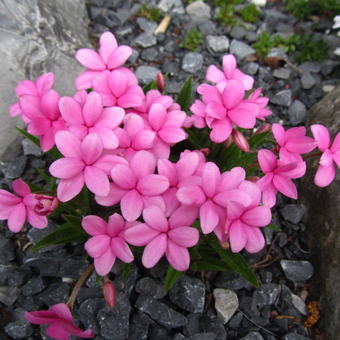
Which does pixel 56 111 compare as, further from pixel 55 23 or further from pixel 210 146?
pixel 55 23

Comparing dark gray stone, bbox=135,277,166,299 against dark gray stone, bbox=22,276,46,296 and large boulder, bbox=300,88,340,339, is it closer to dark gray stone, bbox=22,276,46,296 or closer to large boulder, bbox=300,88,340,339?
dark gray stone, bbox=22,276,46,296

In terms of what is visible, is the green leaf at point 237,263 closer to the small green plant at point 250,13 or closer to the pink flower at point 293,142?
the pink flower at point 293,142

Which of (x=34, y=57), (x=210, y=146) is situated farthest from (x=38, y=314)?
(x=34, y=57)

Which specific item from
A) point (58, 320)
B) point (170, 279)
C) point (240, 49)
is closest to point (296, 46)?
point (240, 49)

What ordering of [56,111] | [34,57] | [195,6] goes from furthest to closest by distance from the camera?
1. [195,6]
2. [34,57]
3. [56,111]

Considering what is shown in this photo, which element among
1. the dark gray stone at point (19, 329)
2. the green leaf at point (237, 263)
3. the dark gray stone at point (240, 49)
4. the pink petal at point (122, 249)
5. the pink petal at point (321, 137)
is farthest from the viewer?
the dark gray stone at point (240, 49)

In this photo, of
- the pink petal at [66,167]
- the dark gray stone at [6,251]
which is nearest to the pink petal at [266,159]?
the pink petal at [66,167]
